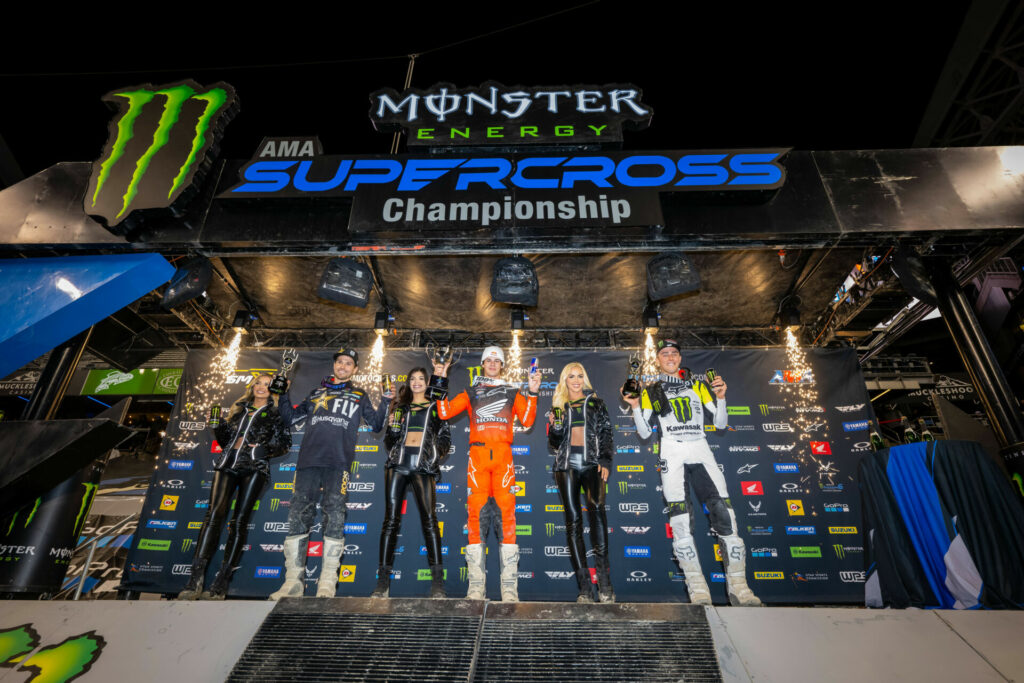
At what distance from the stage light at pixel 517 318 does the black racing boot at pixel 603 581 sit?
130 inches

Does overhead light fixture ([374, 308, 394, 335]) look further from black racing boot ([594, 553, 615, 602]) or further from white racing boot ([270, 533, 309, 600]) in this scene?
black racing boot ([594, 553, 615, 602])

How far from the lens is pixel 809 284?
5.61 metres

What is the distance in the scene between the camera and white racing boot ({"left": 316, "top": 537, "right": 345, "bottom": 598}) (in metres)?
3.42

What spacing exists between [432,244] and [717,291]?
4.04 meters

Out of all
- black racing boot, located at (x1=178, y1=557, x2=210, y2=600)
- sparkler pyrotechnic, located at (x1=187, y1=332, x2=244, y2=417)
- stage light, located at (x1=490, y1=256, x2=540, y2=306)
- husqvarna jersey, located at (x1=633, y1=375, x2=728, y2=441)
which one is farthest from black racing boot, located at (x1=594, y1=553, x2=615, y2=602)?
sparkler pyrotechnic, located at (x1=187, y1=332, x2=244, y2=417)

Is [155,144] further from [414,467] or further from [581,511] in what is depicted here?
[581,511]

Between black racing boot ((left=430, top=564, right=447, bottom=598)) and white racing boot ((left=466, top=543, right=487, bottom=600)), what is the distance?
227mm

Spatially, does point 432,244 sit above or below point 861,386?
above

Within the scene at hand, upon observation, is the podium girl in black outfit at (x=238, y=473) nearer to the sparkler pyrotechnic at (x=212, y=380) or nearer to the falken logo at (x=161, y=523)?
the falken logo at (x=161, y=523)

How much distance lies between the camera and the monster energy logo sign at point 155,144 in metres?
3.74

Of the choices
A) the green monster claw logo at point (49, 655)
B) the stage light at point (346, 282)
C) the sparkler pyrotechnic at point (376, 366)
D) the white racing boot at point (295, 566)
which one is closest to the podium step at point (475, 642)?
the white racing boot at point (295, 566)

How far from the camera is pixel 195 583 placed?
3494 mm

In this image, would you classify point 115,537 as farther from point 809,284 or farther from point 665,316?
point 809,284

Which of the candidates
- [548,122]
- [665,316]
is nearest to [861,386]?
[665,316]
